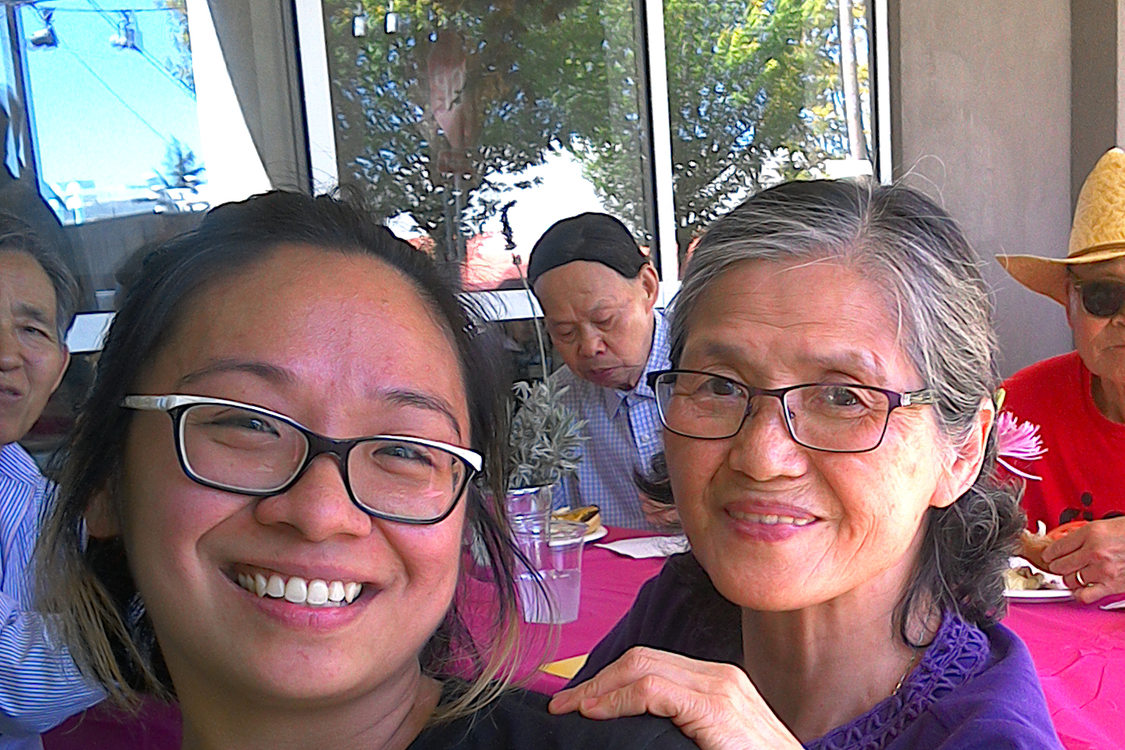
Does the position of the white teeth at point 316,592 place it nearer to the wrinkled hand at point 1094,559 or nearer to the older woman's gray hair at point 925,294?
the older woman's gray hair at point 925,294

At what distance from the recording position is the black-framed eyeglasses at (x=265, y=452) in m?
0.93

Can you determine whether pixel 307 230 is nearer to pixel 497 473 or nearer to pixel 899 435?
pixel 497 473

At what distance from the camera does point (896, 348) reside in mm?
1250

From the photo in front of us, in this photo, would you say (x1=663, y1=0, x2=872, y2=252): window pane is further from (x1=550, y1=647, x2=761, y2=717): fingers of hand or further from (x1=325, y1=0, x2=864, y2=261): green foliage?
(x1=550, y1=647, x2=761, y2=717): fingers of hand

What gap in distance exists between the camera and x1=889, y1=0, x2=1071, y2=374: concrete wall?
534cm

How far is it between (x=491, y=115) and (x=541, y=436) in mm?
2822

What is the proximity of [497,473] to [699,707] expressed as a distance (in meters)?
0.41

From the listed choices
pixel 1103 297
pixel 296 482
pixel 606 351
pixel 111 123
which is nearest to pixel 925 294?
pixel 296 482

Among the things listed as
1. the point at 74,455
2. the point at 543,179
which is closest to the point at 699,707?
the point at 74,455

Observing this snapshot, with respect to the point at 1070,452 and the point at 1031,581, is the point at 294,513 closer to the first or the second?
the point at 1031,581

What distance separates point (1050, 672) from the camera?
5.76 feet

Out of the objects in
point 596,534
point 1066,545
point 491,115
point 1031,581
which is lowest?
point 596,534

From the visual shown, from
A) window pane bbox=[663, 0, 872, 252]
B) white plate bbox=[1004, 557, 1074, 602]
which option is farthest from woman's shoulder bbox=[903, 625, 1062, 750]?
window pane bbox=[663, 0, 872, 252]

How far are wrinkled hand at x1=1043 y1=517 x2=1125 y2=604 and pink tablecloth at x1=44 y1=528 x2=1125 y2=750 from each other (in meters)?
0.04
